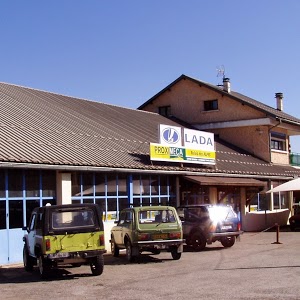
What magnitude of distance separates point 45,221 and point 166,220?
4.88 meters

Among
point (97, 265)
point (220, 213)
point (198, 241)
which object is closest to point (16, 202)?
point (97, 265)

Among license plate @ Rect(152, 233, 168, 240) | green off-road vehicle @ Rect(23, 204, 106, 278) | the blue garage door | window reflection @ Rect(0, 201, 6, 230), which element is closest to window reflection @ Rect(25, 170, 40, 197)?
the blue garage door

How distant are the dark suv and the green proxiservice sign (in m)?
3.41

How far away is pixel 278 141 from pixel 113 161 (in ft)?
66.5

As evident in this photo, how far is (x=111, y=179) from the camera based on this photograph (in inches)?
869

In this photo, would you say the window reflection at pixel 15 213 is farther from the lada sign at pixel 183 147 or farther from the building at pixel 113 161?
the lada sign at pixel 183 147

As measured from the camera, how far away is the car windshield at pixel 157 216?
17858 millimetres

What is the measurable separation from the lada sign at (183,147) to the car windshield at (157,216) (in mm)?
5844

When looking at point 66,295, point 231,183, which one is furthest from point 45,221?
point 231,183

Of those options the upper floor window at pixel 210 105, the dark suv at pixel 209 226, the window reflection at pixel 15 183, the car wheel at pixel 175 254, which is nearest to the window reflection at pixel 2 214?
the window reflection at pixel 15 183

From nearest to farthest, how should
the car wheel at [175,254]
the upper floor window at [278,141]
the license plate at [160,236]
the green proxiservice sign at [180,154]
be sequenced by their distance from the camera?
the license plate at [160,236]
the car wheel at [175,254]
the green proxiservice sign at [180,154]
the upper floor window at [278,141]

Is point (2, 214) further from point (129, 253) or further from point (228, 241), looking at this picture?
point (228, 241)

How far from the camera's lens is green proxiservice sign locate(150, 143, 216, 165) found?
950 inches

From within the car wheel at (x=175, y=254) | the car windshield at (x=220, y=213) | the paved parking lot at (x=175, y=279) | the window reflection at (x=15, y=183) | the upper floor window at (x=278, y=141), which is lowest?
the paved parking lot at (x=175, y=279)
